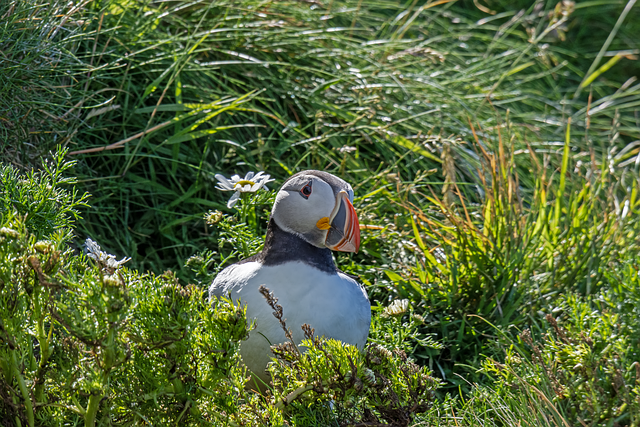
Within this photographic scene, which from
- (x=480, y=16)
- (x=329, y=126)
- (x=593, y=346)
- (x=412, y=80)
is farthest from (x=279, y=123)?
(x=480, y=16)

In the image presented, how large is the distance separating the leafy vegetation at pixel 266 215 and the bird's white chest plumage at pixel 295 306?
19 cm

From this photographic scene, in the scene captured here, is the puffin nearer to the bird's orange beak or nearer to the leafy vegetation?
the bird's orange beak

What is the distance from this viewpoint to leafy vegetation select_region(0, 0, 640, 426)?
1.67 meters

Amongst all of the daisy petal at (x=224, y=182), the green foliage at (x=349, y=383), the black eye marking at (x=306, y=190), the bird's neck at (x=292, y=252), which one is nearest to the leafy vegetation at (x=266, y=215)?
the green foliage at (x=349, y=383)

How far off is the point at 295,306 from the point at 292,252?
0.70 feet

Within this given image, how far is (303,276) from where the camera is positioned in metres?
2.13

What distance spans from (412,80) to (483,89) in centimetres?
66

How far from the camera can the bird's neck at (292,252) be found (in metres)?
2.20

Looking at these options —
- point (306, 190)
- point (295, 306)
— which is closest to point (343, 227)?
point (306, 190)

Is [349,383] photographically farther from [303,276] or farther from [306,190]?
[306,190]

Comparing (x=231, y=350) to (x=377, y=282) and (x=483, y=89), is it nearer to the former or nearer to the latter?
(x=377, y=282)

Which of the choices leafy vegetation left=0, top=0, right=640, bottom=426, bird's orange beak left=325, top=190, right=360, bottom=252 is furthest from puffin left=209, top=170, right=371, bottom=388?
leafy vegetation left=0, top=0, right=640, bottom=426

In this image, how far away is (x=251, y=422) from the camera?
68.7 inches

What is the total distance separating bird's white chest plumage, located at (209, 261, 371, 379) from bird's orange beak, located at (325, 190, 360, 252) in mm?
123
